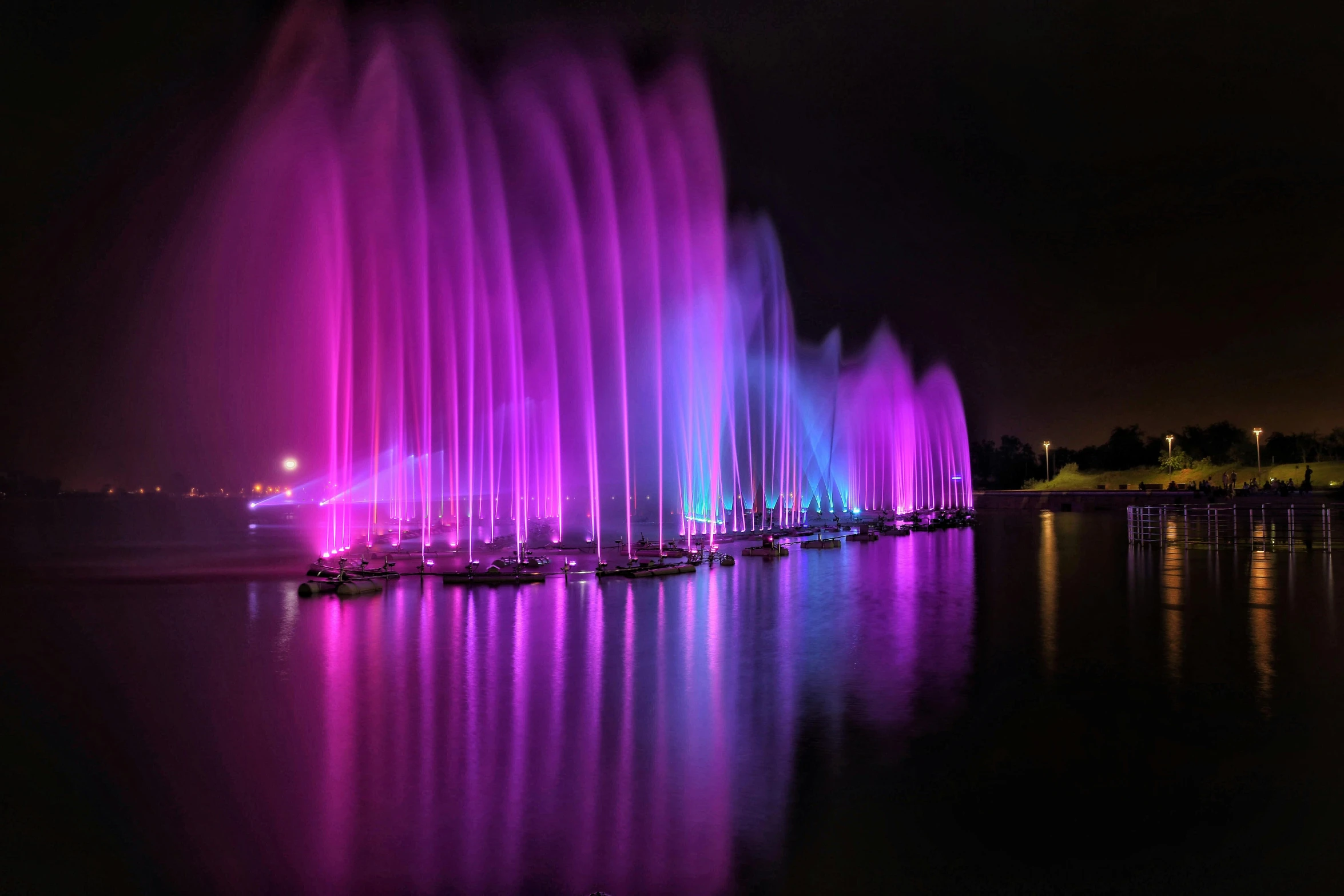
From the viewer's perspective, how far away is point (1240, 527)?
50.0 m

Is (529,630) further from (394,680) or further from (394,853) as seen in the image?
(394,853)

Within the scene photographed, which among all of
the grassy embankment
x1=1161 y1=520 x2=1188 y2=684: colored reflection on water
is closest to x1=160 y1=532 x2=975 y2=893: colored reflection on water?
x1=1161 y1=520 x2=1188 y2=684: colored reflection on water

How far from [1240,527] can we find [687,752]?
163 ft

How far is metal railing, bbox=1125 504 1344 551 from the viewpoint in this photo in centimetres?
3697

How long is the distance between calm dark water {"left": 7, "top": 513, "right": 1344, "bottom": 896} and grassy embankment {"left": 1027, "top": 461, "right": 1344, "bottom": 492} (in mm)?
88748

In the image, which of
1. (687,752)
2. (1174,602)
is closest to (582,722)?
(687,752)

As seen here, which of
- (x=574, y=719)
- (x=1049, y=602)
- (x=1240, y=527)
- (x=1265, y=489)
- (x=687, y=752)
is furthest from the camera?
(x=1265, y=489)

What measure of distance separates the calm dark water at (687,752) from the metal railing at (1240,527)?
1598 cm

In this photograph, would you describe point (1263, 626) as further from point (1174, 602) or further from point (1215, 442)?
point (1215, 442)

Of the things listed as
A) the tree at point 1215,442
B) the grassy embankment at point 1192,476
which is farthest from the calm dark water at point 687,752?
the tree at point 1215,442

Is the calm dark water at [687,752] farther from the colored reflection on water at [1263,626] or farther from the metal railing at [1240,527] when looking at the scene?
the metal railing at [1240,527]

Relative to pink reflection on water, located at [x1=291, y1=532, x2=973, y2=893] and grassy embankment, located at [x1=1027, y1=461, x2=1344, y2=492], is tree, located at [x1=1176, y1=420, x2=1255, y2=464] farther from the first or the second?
pink reflection on water, located at [x1=291, y1=532, x2=973, y2=893]

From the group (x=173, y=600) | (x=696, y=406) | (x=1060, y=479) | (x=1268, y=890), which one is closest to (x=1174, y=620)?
(x=1268, y=890)

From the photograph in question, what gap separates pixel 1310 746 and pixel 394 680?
13503 mm
